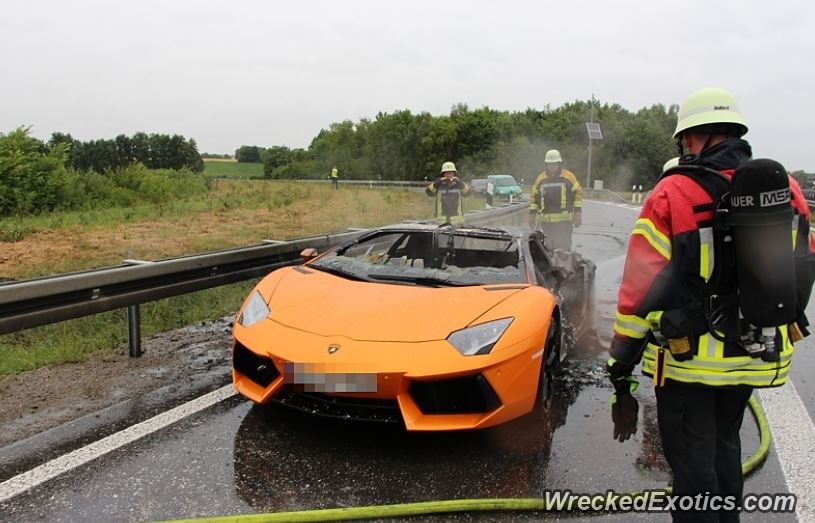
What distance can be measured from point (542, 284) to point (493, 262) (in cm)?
39

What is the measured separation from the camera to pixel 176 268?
4.92 m

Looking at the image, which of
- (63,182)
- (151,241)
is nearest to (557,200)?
(151,241)

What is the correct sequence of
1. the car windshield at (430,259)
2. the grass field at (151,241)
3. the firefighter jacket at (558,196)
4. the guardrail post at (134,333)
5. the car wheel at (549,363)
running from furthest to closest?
1. the firefighter jacket at (558,196)
2. the grass field at (151,241)
3. the guardrail post at (134,333)
4. the car windshield at (430,259)
5. the car wheel at (549,363)

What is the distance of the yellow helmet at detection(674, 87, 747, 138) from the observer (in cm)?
225

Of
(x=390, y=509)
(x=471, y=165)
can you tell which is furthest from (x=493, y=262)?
(x=471, y=165)

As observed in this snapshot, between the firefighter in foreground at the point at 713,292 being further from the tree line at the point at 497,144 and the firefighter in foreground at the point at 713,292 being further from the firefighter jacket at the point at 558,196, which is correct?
the tree line at the point at 497,144

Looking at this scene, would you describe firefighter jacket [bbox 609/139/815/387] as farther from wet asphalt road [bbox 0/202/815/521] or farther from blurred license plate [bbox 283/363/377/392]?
blurred license plate [bbox 283/363/377/392]

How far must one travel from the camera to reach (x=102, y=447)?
320 cm

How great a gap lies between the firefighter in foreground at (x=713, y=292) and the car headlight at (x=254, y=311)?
2.14m

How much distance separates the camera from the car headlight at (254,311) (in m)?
3.62

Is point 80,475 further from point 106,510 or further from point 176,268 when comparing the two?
point 176,268

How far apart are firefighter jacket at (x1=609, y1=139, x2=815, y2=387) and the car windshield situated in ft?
5.98

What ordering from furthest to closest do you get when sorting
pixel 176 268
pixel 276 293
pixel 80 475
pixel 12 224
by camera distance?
pixel 12 224
pixel 176 268
pixel 276 293
pixel 80 475

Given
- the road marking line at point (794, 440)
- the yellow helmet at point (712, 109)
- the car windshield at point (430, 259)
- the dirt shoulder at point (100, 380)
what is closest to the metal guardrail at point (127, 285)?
the dirt shoulder at point (100, 380)
